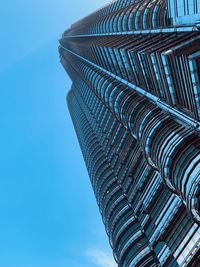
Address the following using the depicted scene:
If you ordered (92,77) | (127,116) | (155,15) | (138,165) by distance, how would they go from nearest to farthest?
1. (155,15)
2. (127,116)
3. (138,165)
4. (92,77)

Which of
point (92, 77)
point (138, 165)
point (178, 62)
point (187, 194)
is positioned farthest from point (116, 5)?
point (187, 194)

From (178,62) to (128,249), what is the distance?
56420 millimetres

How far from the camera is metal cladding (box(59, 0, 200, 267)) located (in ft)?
161

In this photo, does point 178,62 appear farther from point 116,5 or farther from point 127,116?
point 116,5

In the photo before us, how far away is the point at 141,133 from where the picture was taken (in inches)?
2515

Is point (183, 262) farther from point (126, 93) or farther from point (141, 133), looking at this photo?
point (126, 93)

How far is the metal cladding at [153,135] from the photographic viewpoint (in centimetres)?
4916

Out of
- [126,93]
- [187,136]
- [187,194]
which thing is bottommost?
[187,194]

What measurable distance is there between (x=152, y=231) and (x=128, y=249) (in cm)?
1255

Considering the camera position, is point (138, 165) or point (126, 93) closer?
point (126, 93)

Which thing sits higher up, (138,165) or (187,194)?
(138,165)

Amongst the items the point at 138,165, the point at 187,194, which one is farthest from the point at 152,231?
the point at 187,194

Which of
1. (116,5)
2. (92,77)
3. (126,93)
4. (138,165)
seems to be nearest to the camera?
(126,93)

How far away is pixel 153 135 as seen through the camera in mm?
57875
